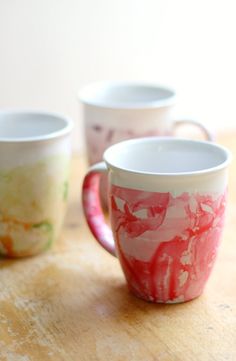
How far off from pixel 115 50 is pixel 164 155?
40 centimetres

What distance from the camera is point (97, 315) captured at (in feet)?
1.95

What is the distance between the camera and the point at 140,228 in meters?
0.57

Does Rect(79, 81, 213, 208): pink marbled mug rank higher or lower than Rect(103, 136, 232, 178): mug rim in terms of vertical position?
lower

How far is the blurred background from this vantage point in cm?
95

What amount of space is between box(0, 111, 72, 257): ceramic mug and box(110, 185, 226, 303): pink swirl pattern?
0.12 m

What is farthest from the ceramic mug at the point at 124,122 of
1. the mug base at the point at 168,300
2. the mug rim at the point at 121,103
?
the mug base at the point at 168,300

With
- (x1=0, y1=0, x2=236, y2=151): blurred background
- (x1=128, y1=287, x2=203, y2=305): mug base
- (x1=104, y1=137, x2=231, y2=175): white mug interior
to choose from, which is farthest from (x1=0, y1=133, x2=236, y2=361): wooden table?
(x1=0, y1=0, x2=236, y2=151): blurred background

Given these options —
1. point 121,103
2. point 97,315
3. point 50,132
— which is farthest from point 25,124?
point 97,315

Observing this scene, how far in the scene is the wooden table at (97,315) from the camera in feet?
1.76

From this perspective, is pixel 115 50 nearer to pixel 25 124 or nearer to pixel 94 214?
pixel 25 124

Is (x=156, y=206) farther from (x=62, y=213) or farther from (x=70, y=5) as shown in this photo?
(x=70, y=5)

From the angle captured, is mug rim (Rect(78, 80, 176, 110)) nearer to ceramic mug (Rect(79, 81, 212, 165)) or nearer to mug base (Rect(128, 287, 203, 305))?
ceramic mug (Rect(79, 81, 212, 165))

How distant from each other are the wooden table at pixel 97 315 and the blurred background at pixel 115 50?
33 cm

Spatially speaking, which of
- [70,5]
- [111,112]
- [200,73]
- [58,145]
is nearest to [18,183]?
[58,145]
